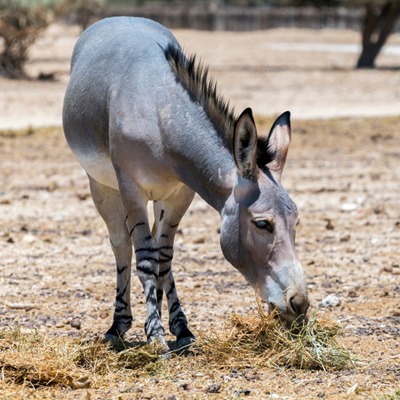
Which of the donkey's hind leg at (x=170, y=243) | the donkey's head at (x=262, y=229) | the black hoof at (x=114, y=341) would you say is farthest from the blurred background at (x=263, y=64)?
the donkey's head at (x=262, y=229)

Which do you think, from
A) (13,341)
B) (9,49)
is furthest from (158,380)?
(9,49)

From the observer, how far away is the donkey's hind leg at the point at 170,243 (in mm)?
5926

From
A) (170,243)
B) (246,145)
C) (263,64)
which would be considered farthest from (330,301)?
(263,64)

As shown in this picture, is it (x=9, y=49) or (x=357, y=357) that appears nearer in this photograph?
(x=357, y=357)

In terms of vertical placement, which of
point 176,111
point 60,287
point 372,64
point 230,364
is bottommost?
point 372,64

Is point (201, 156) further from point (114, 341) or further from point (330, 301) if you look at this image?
point (330, 301)

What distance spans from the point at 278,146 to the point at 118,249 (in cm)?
149

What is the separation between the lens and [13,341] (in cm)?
555

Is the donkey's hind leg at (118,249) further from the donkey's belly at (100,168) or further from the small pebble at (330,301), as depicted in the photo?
the small pebble at (330,301)

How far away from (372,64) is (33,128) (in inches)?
557

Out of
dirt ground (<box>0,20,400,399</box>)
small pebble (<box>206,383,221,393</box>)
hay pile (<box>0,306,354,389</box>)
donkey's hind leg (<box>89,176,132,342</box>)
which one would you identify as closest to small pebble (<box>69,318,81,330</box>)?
dirt ground (<box>0,20,400,399</box>)

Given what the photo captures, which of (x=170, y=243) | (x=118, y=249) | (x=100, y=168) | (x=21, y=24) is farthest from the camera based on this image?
(x=21, y=24)

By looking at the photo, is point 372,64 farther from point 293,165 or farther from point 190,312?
point 190,312

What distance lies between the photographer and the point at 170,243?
6078 mm
